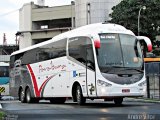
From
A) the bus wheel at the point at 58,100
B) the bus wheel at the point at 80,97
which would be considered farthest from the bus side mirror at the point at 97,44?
the bus wheel at the point at 58,100

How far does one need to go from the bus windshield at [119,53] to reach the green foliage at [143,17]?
40.0m

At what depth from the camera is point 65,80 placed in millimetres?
23625

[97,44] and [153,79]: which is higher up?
[97,44]

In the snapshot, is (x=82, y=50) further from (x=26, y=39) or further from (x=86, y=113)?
(x=26, y=39)

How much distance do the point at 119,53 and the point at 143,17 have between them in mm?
41181

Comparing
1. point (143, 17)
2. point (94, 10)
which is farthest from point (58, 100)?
point (94, 10)

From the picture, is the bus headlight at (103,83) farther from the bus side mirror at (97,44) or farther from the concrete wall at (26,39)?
the concrete wall at (26,39)

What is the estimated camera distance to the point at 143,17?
201 ft

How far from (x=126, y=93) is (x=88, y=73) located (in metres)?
1.91

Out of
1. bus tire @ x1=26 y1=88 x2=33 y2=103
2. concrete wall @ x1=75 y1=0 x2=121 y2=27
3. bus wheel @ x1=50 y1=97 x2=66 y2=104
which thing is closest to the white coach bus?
bus wheel @ x1=50 y1=97 x2=66 y2=104

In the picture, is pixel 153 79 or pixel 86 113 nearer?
pixel 86 113

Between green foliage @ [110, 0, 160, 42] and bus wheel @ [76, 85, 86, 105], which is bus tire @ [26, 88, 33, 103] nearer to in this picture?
bus wheel @ [76, 85, 86, 105]

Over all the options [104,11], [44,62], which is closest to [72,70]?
[44,62]

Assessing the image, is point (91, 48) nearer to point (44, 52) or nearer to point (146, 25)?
point (44, 52)
